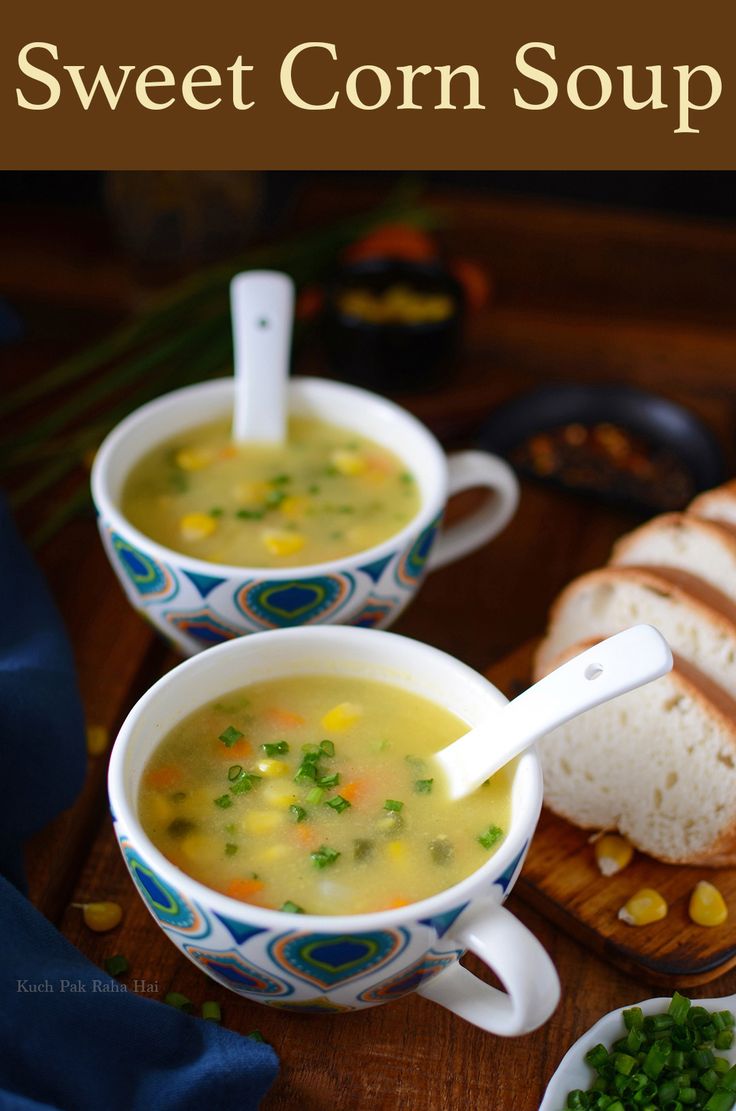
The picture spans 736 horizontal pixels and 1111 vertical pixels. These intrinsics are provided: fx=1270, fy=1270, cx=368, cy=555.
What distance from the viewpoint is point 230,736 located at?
1.88 m

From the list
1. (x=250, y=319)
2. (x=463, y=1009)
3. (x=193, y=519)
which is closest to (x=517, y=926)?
(x=463, y=1009)

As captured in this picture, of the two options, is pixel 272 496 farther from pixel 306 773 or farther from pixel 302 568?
pixel 306 773

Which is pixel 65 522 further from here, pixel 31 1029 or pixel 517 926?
pixel 517 926

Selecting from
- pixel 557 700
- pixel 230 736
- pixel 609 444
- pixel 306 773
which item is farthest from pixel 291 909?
pixel 609 444

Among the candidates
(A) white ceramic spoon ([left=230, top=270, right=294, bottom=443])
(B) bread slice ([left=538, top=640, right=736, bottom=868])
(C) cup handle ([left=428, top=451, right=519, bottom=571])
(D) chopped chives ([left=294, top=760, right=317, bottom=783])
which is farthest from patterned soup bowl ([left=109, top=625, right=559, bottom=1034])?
(A) white ceramic spoon ([left=230, top=270, right=294, bottom=443])

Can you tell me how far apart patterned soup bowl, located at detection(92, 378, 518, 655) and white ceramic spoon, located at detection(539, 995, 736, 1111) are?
82cm

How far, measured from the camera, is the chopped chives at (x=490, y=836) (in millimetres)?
1732

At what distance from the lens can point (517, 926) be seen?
64.0 inches

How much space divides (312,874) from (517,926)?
27 cm

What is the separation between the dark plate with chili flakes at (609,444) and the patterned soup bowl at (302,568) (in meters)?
0.43

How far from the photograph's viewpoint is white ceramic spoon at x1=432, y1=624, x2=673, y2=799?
168cm

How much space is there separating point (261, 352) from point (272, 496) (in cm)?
32

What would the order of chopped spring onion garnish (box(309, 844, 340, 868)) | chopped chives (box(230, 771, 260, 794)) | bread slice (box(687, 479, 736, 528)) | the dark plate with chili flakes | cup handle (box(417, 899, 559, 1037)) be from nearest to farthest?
cup handle (box(417, 899, 559, 1037)) → chopped spring onion garnish (box(309, 844, 340, 868)) → chopped chives (box(230, 771, 260, 794)) → bread slice (box(687, 479, 736, 528)) → the dark plate with chili flakes

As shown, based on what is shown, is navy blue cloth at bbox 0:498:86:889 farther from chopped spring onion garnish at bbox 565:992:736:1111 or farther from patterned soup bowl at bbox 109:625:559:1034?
chopped spring onion garnish at bbox 565:992:736:1111
